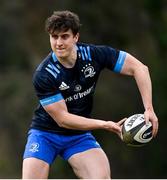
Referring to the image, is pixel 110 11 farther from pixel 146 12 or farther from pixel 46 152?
pixel 46 152

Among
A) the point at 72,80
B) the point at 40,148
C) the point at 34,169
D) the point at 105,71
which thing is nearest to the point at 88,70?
the point at 72,80

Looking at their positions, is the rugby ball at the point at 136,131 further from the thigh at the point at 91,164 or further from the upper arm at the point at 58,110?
the upper arm at the point at 58,110

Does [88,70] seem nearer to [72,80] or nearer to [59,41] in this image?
[72,80]

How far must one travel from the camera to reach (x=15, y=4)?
82.2 ft

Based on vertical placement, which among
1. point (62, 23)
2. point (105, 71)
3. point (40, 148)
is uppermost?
point (62, 23)

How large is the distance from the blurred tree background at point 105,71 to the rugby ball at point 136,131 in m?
14.5

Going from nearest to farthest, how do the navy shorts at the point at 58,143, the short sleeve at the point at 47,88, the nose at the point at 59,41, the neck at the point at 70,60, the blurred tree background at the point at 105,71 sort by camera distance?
the nose at the point at 59,41
the short sleeve at the point at 47,88
the neck at the point at 70,60
the navy shorts at the point at 58,143
the blurred tree background at the point at 105,71

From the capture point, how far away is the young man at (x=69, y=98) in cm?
841

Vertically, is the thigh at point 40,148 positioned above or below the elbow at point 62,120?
below

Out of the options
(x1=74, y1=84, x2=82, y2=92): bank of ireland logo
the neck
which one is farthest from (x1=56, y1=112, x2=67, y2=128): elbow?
the neck

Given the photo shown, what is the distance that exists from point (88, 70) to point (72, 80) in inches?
7.9

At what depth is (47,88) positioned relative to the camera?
27.9ft

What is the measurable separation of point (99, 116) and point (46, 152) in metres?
14.4

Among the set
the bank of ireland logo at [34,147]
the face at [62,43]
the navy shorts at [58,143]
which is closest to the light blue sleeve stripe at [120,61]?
the face at [62,43]
